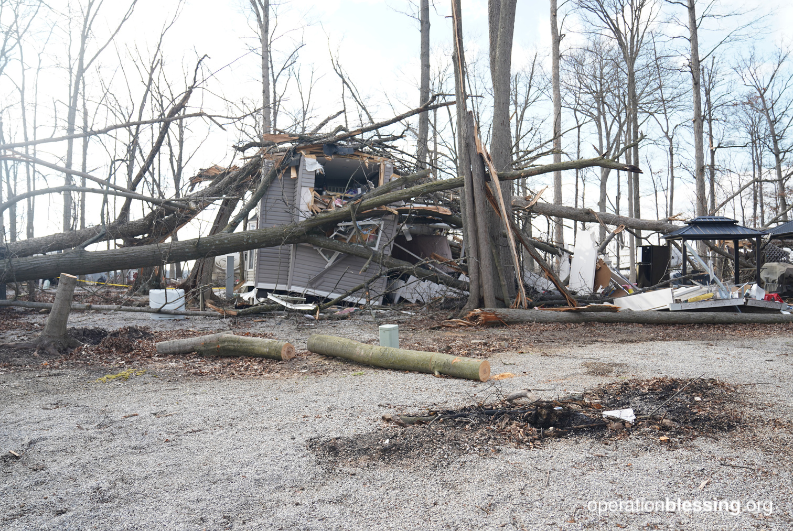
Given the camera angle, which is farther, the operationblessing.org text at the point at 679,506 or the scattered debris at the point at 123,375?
the scattered debris at the point at 123,375

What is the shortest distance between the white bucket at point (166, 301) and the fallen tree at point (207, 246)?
602 millimetres

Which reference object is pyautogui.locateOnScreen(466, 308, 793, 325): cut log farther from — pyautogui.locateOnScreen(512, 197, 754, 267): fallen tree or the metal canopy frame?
pyautogui.locateOnScreen(512, 197, 754, 267): fallen tree

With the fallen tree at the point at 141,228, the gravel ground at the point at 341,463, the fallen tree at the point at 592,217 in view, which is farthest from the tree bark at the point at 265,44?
the gravel ground at the point at 341,463

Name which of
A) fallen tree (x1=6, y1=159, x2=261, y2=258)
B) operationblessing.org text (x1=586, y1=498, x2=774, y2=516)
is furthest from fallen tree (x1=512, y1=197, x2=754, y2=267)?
operationblessing.org text (x1=586, y1=498, x2=774, y2=516)

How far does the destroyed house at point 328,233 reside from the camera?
12.3m

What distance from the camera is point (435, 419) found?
11.3 ft

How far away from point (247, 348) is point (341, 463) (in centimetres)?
352

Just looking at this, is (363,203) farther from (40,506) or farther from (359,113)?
(40,506)

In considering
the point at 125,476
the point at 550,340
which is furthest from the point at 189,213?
the point at 125,476

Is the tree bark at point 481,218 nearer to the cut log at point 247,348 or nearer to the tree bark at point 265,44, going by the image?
the cut log at point 247,348

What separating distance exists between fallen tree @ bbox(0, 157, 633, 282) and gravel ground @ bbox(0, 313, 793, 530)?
15.8 feet

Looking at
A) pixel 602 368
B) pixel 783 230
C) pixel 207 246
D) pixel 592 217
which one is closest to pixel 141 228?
pixel 207 246

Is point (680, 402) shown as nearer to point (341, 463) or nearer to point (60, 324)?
point (341, 463)

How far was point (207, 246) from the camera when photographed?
9969 mm
